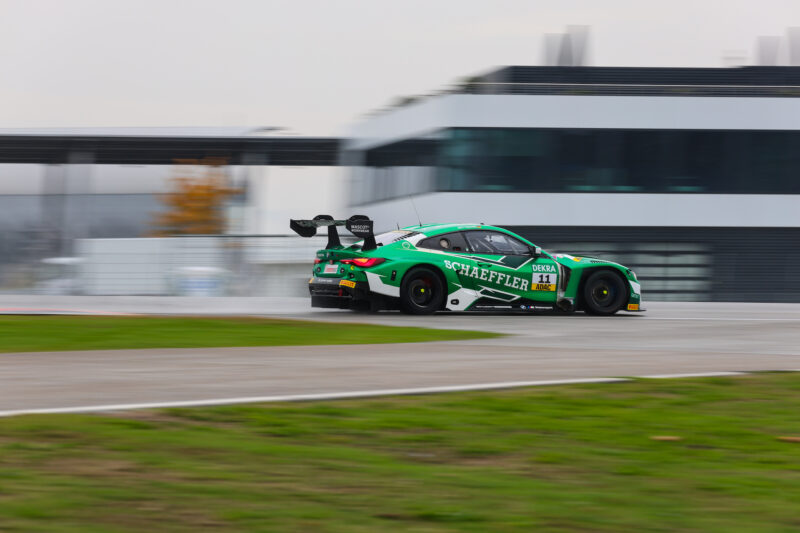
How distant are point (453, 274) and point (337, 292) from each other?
1668mm

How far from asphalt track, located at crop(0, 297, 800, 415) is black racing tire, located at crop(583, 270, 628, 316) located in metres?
2.15

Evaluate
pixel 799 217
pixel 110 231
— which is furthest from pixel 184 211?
pixel 799 217

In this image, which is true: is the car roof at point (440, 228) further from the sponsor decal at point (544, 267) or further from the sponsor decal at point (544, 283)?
the sponsor decal at point (544, 283)

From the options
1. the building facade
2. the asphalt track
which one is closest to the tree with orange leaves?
the building facade

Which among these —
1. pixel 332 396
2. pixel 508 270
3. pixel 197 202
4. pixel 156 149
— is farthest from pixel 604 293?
pixel 197 202

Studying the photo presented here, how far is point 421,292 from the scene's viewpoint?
15.5 metres

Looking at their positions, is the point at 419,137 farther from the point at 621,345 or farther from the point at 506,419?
the point at 506,419

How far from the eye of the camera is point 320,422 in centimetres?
575

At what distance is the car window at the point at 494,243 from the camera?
616 inches

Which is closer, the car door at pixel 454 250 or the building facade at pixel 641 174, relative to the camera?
the car door at pixel 454 250

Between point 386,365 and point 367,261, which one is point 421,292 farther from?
point 386,365

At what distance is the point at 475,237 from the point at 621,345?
5063mm

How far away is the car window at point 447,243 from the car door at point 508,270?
0.11 metres

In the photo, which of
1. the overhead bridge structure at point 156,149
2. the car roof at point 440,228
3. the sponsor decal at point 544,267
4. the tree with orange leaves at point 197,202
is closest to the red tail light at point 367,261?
the car roof at point 440,228
